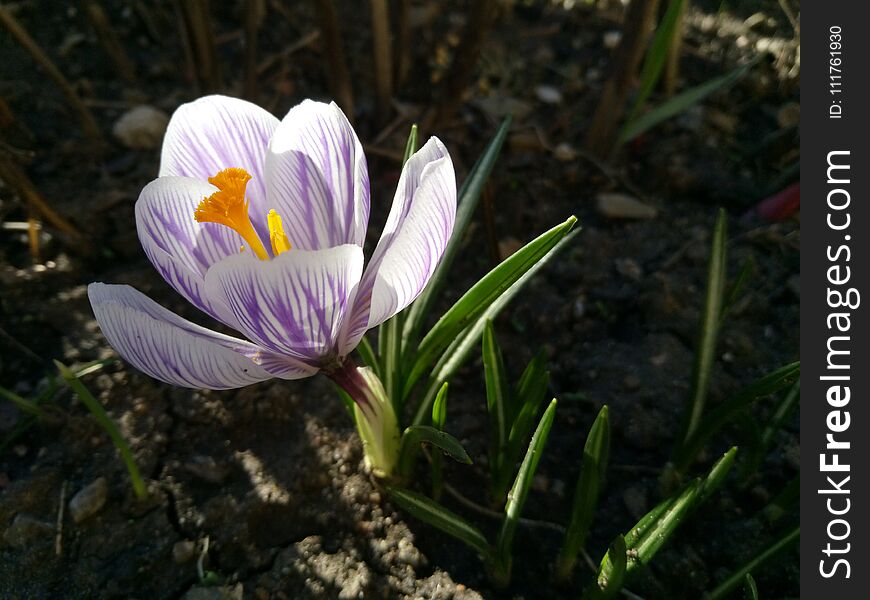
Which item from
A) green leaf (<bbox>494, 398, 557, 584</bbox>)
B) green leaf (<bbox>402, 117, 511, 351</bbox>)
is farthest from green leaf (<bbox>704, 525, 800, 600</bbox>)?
green leaf (<bbox>402, 117, 511, 351</bbox>)

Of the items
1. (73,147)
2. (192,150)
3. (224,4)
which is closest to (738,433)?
(192,150)

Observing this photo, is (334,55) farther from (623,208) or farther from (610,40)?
(610,40)

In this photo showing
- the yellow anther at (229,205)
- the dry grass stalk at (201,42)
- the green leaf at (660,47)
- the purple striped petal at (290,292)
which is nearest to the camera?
the purple striped petal at (290,292)

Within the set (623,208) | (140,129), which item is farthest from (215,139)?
(623,208)

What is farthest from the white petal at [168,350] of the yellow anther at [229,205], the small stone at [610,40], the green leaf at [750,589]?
the small stone at [610,40]

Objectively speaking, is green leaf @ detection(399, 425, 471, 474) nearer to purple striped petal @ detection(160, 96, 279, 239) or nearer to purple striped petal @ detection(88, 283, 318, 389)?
purple striped petal @ detection(88, 283, 318, 389)

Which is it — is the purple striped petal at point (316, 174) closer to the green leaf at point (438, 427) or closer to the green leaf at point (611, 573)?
Result: the green leaf at point (438, 427)

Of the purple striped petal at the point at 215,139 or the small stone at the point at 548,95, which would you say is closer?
the purple striped petal at the point at 215,139
